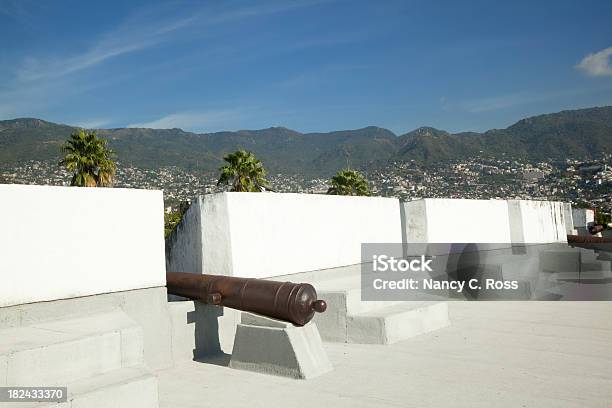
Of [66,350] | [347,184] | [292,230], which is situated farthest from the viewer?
[347,184]

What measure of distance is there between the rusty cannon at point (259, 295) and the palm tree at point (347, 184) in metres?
31.8

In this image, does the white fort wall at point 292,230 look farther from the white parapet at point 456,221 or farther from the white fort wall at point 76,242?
the white fort wall at point 76,242

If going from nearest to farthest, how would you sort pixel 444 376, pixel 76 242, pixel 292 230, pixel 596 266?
Result: pixel 444 376, pixel 76 242, pixel 292 230, pixel 596 266

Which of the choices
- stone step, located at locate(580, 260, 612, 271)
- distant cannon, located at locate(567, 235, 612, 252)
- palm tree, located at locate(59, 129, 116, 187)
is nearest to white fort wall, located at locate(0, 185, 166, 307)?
→ stone step, located at locate(580, 260, 612, 271)

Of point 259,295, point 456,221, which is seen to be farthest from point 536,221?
point 259,295

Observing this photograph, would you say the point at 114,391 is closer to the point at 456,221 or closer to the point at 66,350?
the point at 66,350

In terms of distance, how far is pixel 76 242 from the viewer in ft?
23.9

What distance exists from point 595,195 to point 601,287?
5965 cm

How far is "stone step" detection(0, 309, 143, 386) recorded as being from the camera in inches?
203

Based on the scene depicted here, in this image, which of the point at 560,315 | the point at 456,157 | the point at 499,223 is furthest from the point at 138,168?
the point at 560,315

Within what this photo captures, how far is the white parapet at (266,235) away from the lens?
9.98m

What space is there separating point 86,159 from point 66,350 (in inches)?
880

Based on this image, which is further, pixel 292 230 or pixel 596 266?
pixel 596 266

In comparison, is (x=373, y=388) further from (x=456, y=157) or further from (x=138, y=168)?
(x=456, y=157)
